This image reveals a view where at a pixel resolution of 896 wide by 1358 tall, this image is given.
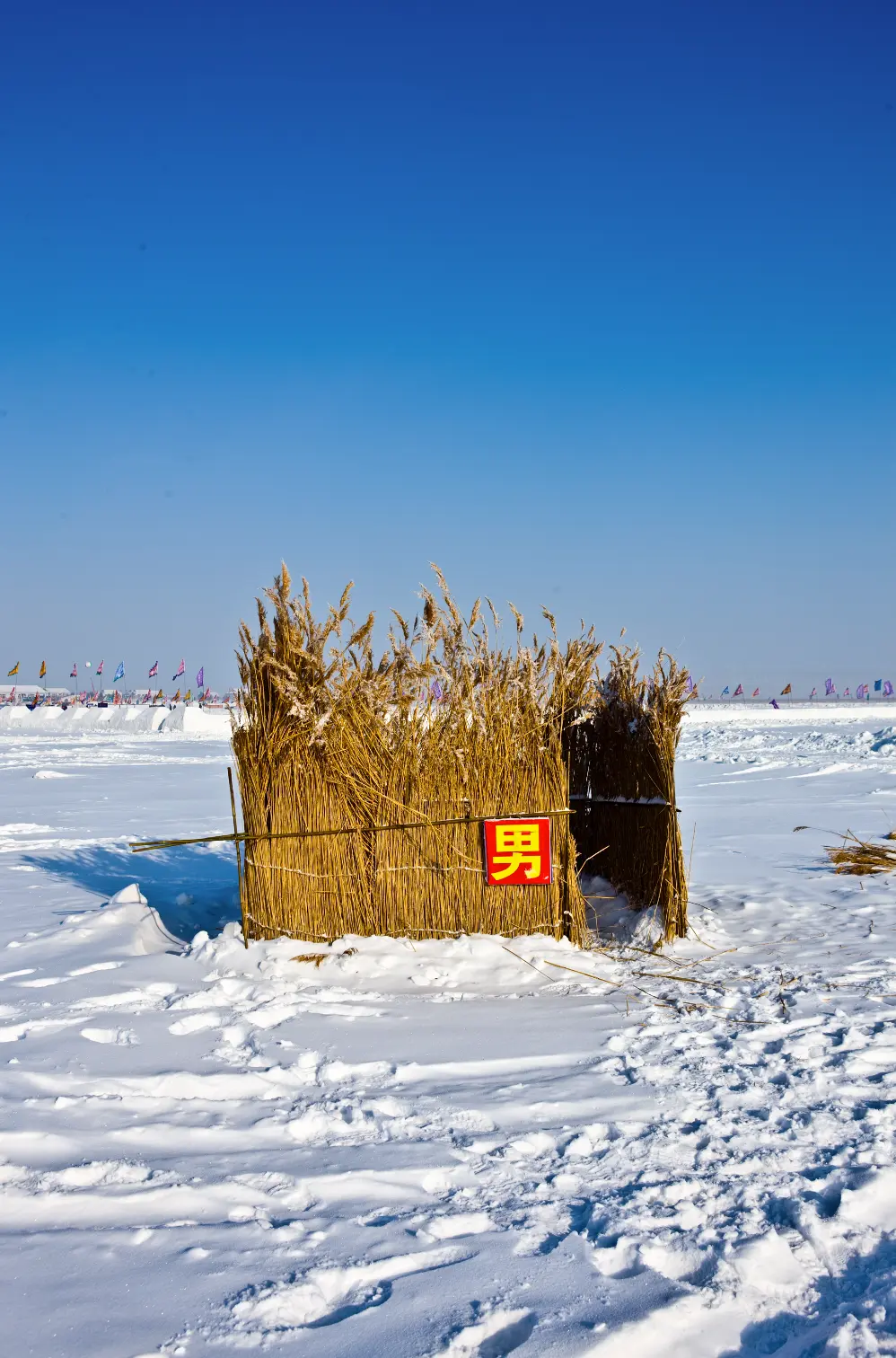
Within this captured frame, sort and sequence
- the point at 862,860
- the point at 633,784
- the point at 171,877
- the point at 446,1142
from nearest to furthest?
1. the point at 446,1142
2. the point at 633,784
3. the point at 862,860
4. the point at 171,877

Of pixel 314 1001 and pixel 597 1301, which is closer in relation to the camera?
pixel 597 1301

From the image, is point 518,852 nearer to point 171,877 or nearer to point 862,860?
point 862,860

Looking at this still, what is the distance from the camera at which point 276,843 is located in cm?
494

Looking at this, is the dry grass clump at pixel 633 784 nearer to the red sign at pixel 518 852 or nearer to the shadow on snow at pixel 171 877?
the red sign at pixel 518 852

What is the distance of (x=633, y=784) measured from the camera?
6.03 meters

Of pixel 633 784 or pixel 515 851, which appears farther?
pixel 633 784

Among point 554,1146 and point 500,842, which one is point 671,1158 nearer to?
point 554,1146

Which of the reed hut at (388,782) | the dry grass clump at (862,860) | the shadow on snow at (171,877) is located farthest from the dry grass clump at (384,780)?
the dry grass clump at (862,860)

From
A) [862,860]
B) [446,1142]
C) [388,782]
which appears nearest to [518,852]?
[388,782]

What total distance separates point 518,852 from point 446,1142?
2.21 meters

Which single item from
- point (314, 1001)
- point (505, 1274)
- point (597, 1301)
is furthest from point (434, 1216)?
point (314, 1001)

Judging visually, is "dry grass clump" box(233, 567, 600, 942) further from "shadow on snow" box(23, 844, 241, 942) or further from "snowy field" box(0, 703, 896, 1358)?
"shadow on snow" box(23, 844, 241, 942)

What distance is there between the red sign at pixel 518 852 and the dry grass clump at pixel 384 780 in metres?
0.06

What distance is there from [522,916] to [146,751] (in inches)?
791
